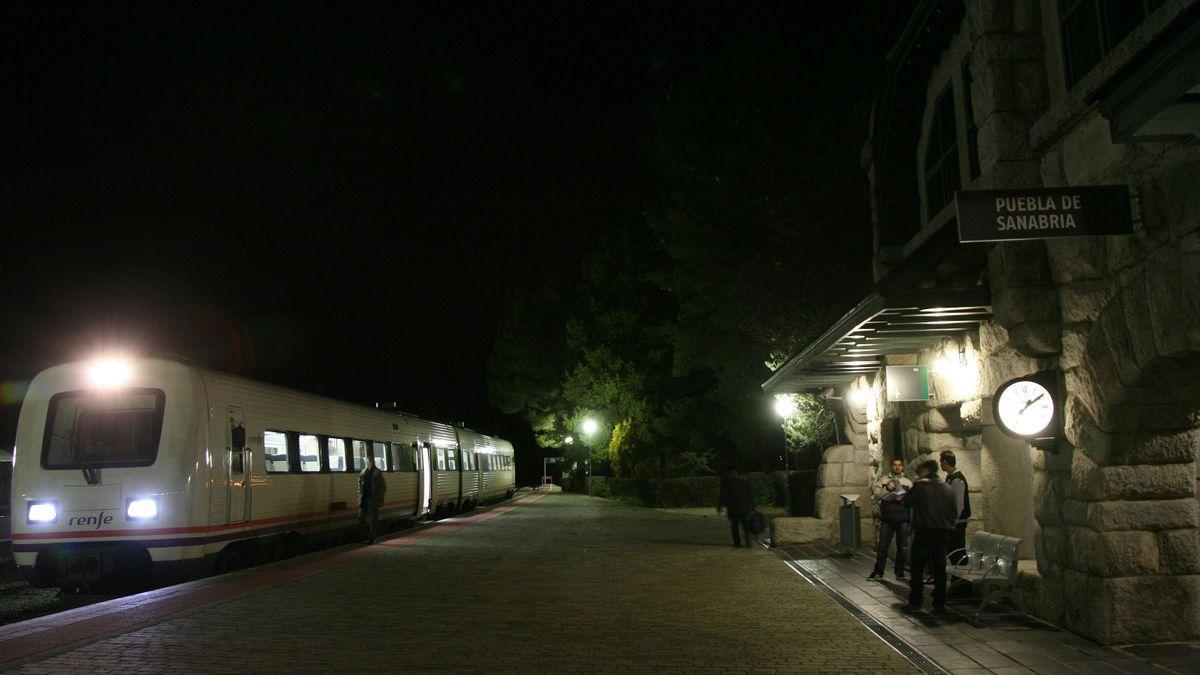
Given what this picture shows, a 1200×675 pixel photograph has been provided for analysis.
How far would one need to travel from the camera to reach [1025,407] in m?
7.92

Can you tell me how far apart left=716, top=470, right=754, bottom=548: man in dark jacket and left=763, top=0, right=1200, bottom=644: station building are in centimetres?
606

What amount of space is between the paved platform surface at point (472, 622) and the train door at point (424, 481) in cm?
988

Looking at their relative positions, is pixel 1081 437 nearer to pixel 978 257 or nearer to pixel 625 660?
pixel 978 257

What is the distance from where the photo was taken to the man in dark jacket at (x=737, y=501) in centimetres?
1630

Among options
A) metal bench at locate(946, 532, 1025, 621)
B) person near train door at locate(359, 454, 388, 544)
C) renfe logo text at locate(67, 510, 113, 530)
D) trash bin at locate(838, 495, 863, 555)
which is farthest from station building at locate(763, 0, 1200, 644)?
person near train door at locate(359, 454, 388, 544)

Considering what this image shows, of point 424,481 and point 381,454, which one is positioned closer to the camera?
point 381,454

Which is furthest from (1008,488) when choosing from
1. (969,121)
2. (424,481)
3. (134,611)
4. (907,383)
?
(424,481)

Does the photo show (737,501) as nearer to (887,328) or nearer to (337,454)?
(887,328)

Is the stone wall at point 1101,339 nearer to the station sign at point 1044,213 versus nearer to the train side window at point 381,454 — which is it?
the station sign at point 1044,213

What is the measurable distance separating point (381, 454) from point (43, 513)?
359 inches

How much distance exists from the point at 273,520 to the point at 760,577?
7.28 m

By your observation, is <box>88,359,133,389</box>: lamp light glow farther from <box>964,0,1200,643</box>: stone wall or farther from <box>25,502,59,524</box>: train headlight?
<box>964,0,1200,643</box>: stone wall

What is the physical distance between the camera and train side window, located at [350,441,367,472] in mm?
18531

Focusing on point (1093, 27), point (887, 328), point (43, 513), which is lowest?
point (43, 513)
